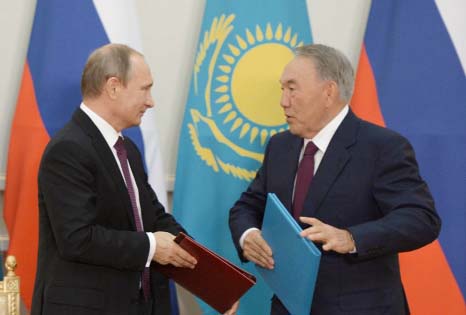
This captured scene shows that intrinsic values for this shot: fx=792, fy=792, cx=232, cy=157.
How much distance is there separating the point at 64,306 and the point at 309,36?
5.49 feet

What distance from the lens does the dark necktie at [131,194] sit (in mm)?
2703

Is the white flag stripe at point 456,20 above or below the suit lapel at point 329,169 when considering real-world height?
above

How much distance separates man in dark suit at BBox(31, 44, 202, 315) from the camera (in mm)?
2518

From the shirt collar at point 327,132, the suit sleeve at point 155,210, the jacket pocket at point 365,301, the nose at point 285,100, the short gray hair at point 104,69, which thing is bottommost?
the jacket pocket at point 365,301

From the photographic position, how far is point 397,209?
8.44 feet

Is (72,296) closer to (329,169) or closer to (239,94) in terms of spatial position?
(329,169)

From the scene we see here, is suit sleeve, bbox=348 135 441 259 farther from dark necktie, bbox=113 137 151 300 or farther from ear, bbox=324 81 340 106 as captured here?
dark necktie, bbox=113 137 151 300

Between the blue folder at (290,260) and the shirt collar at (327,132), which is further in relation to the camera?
the shirt collar at (327,132)

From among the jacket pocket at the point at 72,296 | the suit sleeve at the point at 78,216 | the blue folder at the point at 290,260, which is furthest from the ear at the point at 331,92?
the jacket pocket at the point at 72,296

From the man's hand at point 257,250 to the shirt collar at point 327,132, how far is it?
377 millimetres

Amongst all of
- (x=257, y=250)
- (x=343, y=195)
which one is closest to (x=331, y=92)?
(x=343, y=195)

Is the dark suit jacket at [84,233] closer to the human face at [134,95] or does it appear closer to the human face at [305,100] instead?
the human face at [134,95]

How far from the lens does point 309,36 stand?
3531 mm

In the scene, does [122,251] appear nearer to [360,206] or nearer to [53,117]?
[360,206]
